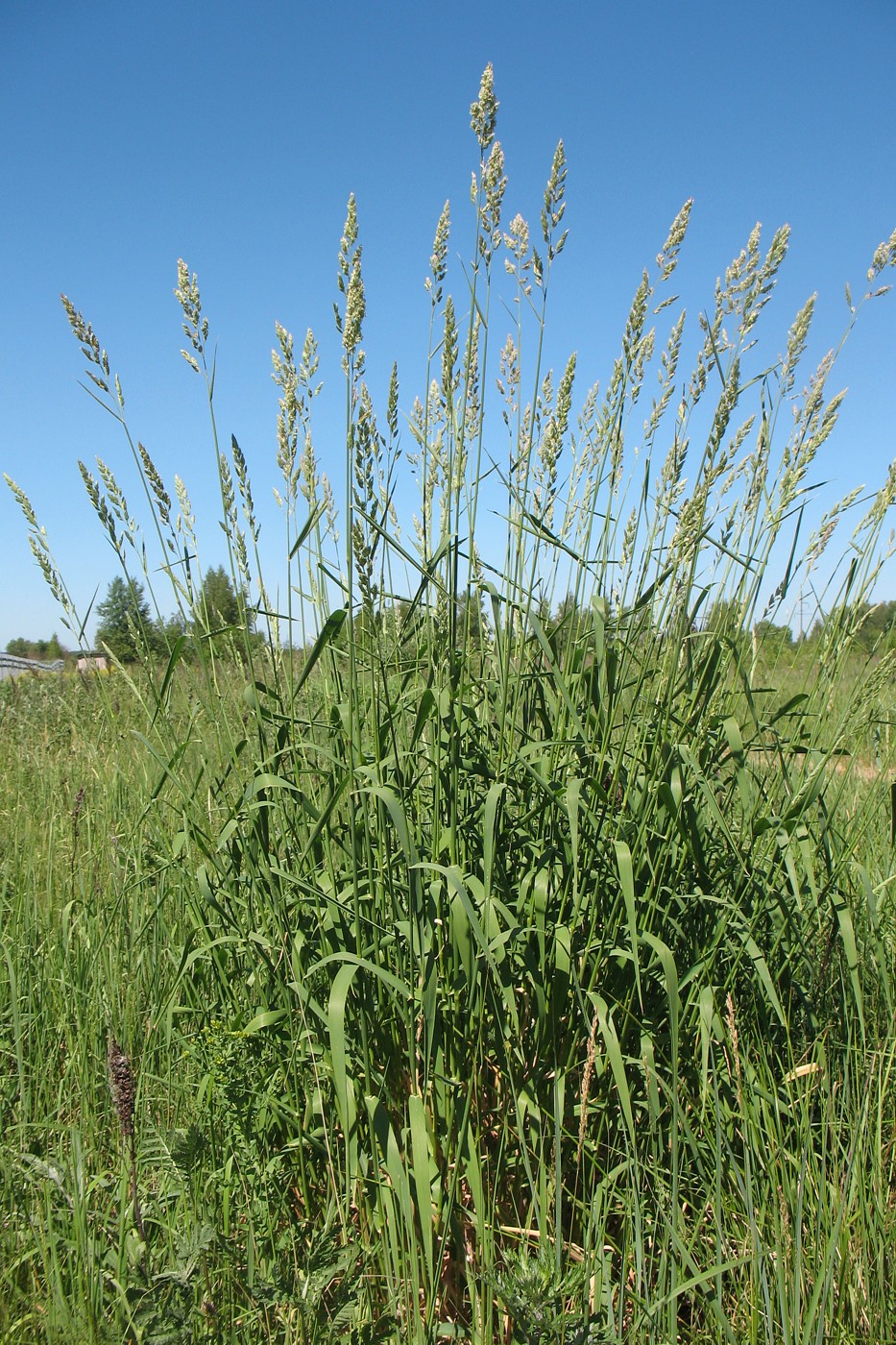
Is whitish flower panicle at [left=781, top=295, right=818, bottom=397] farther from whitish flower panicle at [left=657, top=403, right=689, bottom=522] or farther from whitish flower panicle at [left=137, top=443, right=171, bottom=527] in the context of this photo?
whitish flower panicle at [left=137, top=443, right=171, bottom=527]

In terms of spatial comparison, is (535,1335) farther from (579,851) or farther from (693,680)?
(693,680)

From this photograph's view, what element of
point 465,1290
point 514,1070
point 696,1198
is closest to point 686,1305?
point 696,1198

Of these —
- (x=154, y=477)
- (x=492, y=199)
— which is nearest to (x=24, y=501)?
(x=154, y=477)

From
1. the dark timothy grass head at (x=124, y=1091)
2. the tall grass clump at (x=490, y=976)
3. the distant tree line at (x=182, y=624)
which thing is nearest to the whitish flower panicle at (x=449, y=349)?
the tall grass clump at (x=490, y=976)

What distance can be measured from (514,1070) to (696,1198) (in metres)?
0.48

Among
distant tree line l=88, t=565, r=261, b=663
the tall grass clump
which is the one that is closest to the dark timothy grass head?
the tall grass clump

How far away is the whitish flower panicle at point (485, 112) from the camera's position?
1561 millimetres

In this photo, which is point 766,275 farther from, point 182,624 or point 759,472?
point 182,624

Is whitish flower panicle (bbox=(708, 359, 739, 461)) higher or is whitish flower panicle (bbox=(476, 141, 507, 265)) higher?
whitish flower panicle (bbox=(476, 141, 507, 265))

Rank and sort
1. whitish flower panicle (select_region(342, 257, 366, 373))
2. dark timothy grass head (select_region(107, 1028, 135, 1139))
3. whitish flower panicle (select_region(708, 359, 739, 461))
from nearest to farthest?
1. dark timothy grass head (select_region(107, 1028, 135, 1139))
2. whitish flower panicle (select_region(342, 257, 366, 373))
3. whitish flower panicle (select_region(708, 359, 739, 461))

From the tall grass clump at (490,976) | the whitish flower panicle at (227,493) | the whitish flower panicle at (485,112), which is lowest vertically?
the tall grass clump at (490,976)

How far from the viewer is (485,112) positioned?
5.17 feet

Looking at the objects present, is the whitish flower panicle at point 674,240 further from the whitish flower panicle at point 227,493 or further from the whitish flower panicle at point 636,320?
the whitish flower panicle at point 227,493

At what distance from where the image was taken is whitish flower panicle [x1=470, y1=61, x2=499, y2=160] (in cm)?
156
